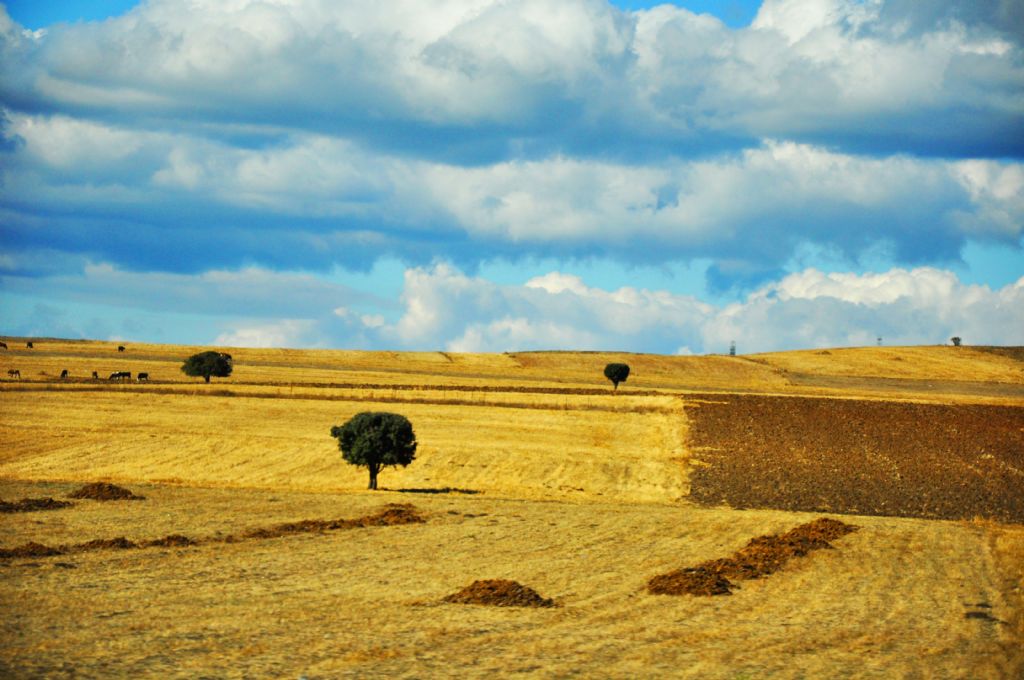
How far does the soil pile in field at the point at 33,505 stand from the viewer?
125ft

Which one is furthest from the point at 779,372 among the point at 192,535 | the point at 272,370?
the point at 192,535

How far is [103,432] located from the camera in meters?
66.3

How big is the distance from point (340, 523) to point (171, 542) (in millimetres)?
6880

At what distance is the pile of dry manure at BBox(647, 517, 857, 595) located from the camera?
2630 cm

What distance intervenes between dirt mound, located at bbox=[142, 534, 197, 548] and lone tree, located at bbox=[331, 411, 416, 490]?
1917cm

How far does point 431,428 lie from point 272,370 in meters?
51.0

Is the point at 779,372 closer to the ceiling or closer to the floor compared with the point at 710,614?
closer to the ceiling

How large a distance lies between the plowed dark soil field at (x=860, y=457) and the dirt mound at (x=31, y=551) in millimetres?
29634

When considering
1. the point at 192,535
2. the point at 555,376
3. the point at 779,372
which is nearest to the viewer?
the point at 192,535

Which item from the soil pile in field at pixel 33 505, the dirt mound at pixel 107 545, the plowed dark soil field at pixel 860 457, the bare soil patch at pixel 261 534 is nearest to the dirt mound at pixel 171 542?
the bare soil patch at pixel 261 534

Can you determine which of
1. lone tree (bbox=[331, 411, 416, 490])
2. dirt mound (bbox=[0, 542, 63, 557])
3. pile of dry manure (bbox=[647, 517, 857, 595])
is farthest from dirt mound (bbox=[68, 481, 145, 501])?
pile of dry manure (bbox=[647, 517, 857, 595])

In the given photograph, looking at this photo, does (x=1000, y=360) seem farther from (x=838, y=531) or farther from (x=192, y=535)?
(x=192, y=535)

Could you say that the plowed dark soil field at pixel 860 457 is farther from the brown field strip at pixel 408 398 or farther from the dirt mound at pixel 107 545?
the dirt mound at pixel 107 545

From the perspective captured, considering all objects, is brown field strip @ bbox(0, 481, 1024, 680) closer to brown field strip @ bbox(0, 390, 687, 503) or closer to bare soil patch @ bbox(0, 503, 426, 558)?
bare soil patch @ bbox(0, 503, 426, 558)
